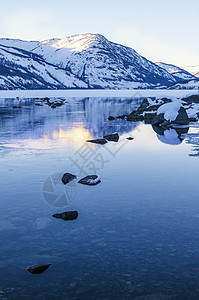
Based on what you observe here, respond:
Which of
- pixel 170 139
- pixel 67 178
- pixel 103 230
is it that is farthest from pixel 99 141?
pixel 103 230

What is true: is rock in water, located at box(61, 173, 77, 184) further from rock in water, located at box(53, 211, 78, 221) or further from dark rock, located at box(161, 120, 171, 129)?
dark rock, located at box(161, 120, 171, 129)

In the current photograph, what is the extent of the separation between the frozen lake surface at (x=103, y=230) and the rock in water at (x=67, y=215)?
7.0 inches

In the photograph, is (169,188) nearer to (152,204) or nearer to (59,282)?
(152,204)

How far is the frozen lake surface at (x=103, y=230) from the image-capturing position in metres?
6.35

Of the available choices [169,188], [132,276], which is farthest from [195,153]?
[132,276]

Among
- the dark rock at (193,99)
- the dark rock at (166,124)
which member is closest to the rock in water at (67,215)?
the dark rock at (166,124)

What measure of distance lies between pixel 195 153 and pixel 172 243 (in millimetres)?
11693

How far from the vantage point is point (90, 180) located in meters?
12.9

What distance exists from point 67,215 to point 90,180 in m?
3.65

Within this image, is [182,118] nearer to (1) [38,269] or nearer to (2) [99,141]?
(2) [99,141]

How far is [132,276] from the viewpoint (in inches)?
260

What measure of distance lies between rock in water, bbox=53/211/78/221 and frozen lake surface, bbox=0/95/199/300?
18 cm

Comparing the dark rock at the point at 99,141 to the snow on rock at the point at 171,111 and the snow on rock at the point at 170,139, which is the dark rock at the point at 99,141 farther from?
the snow on rock at the point at 171,111

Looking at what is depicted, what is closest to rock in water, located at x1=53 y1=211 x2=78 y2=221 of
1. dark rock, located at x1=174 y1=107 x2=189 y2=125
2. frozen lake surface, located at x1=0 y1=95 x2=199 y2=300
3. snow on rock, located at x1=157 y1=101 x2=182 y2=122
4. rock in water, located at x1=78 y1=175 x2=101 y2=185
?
frozen lake surface, located at x1=0 y1=95 x2=199 y2=300
